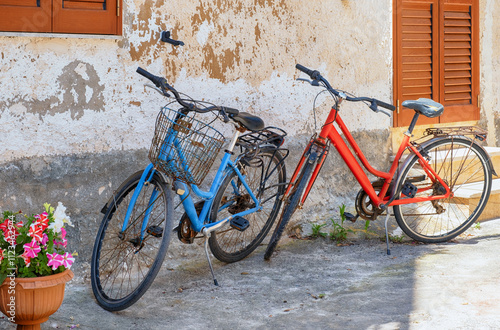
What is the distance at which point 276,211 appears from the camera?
5.00 metres

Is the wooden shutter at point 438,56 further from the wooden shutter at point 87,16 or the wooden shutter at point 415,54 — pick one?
the wooden shutter at point 87,16

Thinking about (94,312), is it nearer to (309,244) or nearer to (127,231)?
(127,231)

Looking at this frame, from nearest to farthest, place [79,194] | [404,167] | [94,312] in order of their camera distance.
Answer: [94,312] < [79,194] < [404,167]

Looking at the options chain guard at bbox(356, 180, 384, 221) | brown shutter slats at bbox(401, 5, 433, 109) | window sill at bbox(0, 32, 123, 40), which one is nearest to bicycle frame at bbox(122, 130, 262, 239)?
chain guard at bbox(356, 180, 384, 221)

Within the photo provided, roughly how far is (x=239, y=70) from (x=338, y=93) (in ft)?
2.94

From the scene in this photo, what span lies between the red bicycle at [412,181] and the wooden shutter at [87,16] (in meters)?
1.31

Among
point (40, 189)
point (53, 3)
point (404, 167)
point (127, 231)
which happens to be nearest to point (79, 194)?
point (40, 189)

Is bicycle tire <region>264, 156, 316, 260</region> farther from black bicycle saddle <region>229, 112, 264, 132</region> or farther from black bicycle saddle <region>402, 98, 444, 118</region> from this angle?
black bicycle saddle <region>402, 98, 444, 118</region>

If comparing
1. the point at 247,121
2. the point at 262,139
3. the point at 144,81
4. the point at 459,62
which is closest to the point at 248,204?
the point at 262,139

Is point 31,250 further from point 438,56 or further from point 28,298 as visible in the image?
point 438,56

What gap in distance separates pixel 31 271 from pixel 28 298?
0.14m

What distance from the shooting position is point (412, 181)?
507cm

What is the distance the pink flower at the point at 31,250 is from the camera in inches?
125

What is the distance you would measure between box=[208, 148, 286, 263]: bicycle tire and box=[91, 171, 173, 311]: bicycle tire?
570mm
